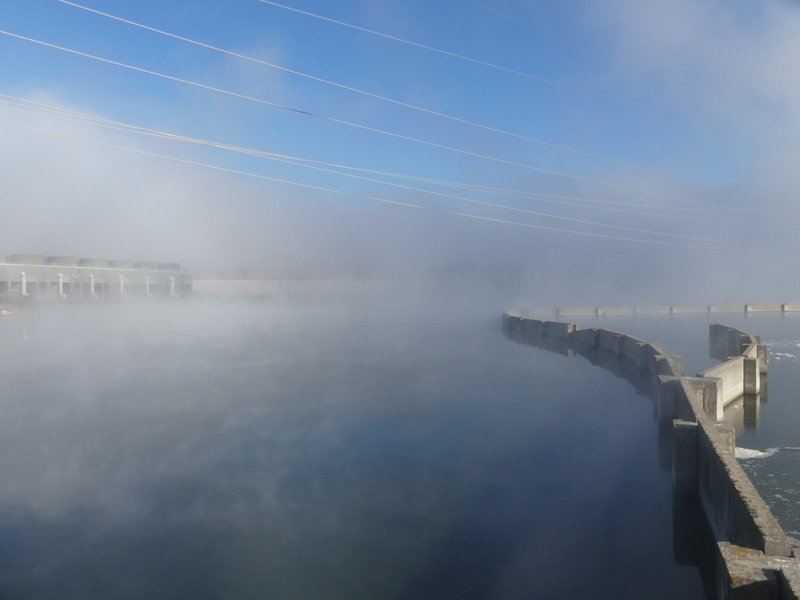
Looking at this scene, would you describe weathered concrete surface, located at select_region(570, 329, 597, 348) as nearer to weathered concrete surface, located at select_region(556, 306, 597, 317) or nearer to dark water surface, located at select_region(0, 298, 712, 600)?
dark water surface, located at select_region(0, 298, 712, 600)

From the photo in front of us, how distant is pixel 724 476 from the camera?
7.13m

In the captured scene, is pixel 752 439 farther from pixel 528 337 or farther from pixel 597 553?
pixel 528 337

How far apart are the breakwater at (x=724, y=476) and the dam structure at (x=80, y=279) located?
47985mm

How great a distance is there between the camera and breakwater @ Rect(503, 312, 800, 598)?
14.9 ft

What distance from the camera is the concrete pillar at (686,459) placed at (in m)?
9.19

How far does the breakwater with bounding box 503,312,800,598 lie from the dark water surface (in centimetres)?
64

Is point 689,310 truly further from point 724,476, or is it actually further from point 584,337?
point 724,476

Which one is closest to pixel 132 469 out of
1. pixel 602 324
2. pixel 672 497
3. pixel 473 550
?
pixel 473 550

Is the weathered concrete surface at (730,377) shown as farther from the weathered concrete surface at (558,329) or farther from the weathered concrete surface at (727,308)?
the weathered concrete surface at (727,308)

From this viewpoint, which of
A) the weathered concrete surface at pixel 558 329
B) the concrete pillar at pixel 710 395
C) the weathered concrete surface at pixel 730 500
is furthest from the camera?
the weathered concrete surface at pixel 558 329

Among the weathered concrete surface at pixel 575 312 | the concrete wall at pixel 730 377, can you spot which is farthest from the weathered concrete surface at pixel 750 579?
the weathered concrete surface at pixel 575 312

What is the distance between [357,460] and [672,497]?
527 cm

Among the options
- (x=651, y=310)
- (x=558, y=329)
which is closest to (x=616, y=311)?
(x=651, y=310)

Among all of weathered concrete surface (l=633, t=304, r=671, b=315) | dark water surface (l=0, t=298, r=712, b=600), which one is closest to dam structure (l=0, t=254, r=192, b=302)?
dark water surface (l=0, t=298, r=712, b=600)
